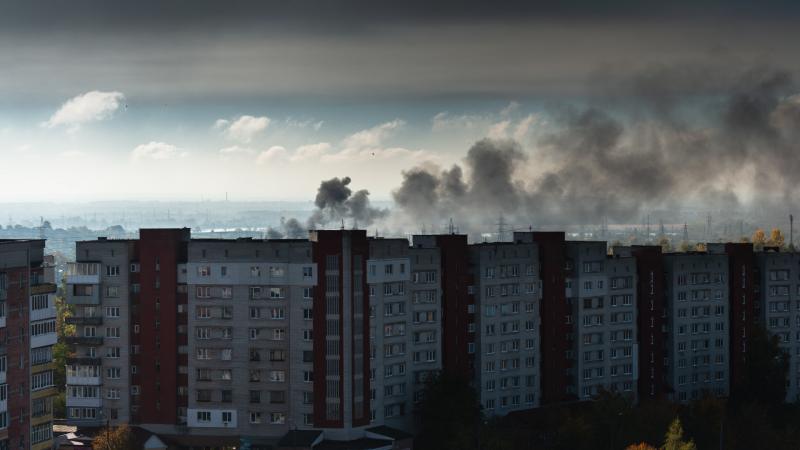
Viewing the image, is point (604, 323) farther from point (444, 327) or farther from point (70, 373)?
point (70, 373)

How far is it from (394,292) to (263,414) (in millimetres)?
10990

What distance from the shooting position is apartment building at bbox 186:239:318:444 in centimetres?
7844

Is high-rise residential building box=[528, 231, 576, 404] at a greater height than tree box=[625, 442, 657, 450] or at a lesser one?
greater

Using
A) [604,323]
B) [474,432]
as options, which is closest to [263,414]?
[474,432]

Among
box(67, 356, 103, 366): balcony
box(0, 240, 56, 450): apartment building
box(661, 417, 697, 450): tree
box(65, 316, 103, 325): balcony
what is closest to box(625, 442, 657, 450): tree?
box(661, 417, 697, 450): tree

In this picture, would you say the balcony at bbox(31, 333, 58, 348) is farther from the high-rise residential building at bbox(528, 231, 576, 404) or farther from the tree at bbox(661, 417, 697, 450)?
the high-rise residential building at bbox(528, 231, 576, 404)

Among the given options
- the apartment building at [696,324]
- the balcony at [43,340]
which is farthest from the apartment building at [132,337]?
the apartment building at [696,324]

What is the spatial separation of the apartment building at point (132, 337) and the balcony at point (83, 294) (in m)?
0.06

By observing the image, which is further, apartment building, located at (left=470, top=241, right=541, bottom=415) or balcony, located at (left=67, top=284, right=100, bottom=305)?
apartment building, located at (left=470, top=241, right=541, bottom=415)

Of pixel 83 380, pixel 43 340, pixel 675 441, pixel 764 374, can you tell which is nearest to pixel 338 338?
pixel 83 380

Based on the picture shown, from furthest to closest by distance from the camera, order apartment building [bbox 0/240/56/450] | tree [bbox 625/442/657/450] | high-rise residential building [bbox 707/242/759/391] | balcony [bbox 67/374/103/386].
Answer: high-rise residential building [bbox 707/242/759/391], balcony [bbox 67/374/103/386], tree [bbox 625/442/657/450], apartment building [bbox 0/240/56/450]

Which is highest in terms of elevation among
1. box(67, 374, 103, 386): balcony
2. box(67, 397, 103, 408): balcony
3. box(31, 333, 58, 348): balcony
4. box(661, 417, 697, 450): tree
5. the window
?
box(31, 333, 58, 348): balcony

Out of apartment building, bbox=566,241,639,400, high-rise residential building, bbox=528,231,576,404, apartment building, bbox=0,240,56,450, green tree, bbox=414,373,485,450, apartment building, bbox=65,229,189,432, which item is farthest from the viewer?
apartment building, bbox=566,241,639,400

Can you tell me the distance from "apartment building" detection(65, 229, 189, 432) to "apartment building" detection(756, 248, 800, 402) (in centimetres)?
4647
